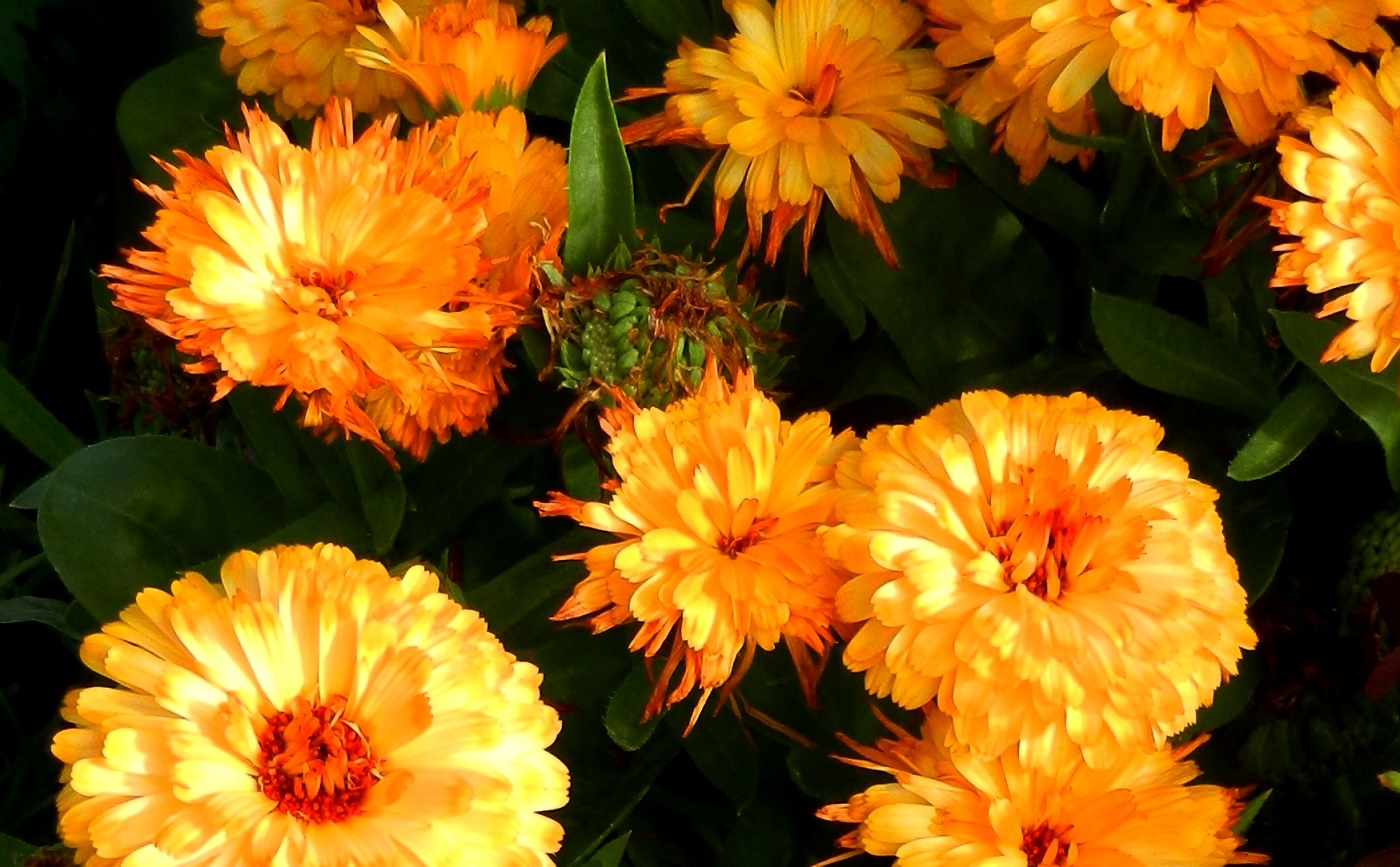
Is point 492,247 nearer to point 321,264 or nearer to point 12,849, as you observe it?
point 321,264

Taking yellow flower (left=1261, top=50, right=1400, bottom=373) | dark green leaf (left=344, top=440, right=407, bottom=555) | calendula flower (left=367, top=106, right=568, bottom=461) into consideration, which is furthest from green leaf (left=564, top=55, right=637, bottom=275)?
yellow flower (left=1261, top=50, right=1400, bottom=373)

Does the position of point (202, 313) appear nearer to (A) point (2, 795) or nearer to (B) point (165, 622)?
(B) point (165, 622)

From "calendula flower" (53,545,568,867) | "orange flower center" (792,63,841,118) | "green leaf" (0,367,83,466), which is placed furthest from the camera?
"green leaf" (0,367,83,466)

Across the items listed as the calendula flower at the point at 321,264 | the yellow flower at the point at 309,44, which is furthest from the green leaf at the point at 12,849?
the yellow flower at the point at 309,44

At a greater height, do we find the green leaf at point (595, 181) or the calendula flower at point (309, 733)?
the green leaf at point (595, 181)

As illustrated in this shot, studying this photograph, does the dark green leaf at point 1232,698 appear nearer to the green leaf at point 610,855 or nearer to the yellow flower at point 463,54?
the green leaf at point 610,855

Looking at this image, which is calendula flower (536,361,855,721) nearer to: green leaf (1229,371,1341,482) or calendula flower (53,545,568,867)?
calendula flower (53,545,568,867)

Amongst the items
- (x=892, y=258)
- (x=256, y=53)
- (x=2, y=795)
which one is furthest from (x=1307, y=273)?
(x=2, y=795)
